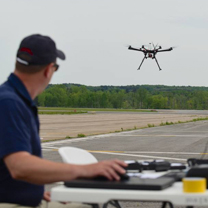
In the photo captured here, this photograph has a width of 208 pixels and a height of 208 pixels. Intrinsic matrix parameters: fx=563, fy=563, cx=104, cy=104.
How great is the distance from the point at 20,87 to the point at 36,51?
230mm

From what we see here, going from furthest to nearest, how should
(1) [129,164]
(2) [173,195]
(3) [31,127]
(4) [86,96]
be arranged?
(4) [86,96] → (1) [129,164] → (3) [31,127] → (2) [173,195]

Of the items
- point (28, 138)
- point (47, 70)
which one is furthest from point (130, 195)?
point (47, 70)

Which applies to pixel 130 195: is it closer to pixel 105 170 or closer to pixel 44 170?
pixel 105 170

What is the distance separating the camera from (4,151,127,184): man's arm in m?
2.77

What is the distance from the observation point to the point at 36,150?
10.1 ft

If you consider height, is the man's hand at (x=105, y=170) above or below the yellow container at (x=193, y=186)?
above

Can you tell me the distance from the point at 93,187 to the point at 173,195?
0.40m

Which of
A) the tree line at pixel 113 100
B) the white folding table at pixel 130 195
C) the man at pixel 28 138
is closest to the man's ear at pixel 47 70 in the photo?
the man at pixel 28 138

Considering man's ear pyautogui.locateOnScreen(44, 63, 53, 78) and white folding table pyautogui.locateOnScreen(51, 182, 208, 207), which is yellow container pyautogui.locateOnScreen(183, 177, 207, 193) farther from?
man's ear pyautogui.locateOnScreen(44, 63, 53, 78)

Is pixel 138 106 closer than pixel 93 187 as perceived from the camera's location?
No

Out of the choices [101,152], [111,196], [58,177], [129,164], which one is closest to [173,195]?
[111,196]

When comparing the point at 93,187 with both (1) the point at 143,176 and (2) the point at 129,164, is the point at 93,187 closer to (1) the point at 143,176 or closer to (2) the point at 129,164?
(1) the point at 143,176

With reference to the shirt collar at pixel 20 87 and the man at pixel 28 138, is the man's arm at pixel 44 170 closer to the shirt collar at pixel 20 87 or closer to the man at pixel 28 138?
the man at pixel 28 138

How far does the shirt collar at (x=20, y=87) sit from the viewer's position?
119 inches
